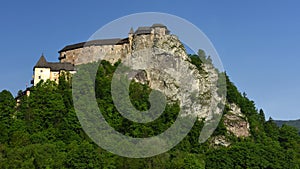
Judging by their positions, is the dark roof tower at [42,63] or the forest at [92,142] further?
the dark roof tower at [42,63]

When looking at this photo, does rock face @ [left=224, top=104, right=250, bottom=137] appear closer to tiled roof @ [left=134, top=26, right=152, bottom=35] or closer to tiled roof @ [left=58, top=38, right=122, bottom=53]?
tiled roof @ [left=134, top=26, right=152, bottom=35]

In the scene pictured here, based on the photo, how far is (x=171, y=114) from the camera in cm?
6681

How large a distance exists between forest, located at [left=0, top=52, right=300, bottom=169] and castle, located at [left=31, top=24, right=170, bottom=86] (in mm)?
3169

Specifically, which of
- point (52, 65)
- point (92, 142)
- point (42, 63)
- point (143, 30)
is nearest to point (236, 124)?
point (143, 30)

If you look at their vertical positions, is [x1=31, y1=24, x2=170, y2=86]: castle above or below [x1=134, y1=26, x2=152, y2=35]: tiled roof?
below

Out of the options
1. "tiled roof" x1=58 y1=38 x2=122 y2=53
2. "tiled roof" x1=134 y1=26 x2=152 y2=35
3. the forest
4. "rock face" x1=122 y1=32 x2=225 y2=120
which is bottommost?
the forest

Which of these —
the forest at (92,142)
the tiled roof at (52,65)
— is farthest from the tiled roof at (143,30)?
the tiled roof at (52,65)

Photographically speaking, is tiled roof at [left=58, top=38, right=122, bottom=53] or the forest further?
tiled roof at [left=58, top=38, right=122, bottom=53]

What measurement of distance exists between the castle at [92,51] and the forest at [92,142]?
3169mm

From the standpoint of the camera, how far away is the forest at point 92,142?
44719 millimetres

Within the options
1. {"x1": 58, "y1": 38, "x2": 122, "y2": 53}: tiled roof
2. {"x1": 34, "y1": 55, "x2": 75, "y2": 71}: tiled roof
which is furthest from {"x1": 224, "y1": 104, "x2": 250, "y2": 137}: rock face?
{"x1": 34, "y1": 55, "x2": 75, "y2": 71}: tiled roof

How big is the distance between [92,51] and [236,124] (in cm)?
2791

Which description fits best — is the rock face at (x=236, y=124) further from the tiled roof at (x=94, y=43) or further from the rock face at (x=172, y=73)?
the tiled roof at (x=94, y=43)

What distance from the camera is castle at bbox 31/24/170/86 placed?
73.8 meters
